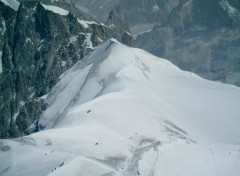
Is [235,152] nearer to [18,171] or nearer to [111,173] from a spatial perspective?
[111,173]

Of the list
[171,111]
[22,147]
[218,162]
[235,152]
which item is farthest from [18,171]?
[171,111]

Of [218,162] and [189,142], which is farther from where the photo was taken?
[189,142]

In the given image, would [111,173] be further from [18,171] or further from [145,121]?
[145,121]

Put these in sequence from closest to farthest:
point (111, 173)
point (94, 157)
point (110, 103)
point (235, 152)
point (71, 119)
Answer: point (111, 173) < point (94, 157) < point (235, 152) < point (71, 119) < point (110, 103)

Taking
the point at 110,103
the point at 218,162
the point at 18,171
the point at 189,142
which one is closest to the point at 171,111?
the point at 110,103

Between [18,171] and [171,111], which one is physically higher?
[18,171]

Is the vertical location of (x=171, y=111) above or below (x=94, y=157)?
below

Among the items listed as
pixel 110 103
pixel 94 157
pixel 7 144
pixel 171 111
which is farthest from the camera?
pixel 171 111

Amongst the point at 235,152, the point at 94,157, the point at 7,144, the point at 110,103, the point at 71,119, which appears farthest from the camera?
the point at 110,103

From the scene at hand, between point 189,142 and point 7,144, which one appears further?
point 189,142
